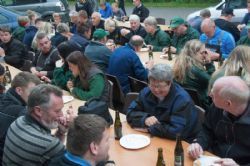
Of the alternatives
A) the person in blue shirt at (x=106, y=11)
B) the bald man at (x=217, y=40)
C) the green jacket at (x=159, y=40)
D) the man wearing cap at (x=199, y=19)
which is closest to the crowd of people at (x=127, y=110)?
the bald man at (x=217, y=40)

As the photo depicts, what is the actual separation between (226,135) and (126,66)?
274 cm

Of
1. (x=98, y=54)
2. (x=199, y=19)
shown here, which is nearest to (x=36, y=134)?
(x=98, y=54)

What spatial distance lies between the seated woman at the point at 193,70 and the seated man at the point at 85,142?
2.48m

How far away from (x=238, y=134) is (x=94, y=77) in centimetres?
196

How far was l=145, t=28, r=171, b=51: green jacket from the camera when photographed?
7.68 meters

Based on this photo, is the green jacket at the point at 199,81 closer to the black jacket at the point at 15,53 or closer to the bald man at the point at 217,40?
the bald man at the point at 217,40

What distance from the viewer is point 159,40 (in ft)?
25.6

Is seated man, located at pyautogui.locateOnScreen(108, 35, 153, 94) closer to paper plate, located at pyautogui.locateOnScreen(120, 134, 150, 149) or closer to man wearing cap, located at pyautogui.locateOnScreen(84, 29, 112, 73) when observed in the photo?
man wearing cap, located at pyautogui.locateOnScreen(84, 29, 112, 73)

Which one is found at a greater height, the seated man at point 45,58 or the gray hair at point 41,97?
the gray hair at point 41,97

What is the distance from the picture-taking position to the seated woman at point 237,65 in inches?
169

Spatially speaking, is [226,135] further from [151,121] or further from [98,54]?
[98,54]

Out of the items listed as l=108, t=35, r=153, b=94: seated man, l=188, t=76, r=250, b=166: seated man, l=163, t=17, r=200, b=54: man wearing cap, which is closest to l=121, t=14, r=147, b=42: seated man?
l=163, t=17, r=200, b=54: man wearing cap

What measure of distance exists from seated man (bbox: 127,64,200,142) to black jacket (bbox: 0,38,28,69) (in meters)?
4.35

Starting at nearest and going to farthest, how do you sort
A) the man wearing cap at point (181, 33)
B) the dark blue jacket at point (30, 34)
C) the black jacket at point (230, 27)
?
the man wearing cap at point (181, 33)
the black jacket at point (230, 27)
the dark blue jacket at point (30, 34)
